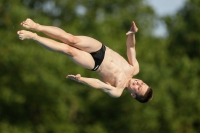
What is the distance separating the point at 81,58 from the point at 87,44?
316mm

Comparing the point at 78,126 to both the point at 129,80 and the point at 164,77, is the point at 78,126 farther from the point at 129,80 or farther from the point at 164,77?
the point at 129,80

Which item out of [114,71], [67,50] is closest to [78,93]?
[114,71]

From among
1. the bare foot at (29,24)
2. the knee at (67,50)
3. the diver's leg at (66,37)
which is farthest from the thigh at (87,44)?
the bare foot at (29,24)

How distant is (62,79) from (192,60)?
10.4m

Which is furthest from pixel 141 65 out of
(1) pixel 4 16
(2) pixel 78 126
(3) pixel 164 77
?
(1) pixel 4 16

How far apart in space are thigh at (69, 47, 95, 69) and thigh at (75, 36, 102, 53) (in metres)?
0.09

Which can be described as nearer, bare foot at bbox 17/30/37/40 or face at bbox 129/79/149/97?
bare foot at bbox 17/30/37/40

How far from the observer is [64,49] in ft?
48.1

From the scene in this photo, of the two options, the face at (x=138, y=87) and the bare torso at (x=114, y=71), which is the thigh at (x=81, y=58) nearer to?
the bare torso at (x=114, y=71)

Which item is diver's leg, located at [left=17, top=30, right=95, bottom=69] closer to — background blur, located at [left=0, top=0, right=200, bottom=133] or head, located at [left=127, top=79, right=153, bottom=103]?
head, located at [left=127, top=79, right=153, bottom=103]

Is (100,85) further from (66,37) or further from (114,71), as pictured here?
(66,37)

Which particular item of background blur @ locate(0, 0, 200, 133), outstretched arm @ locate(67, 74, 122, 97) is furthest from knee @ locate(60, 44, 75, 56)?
background blur @ locate(0, 0, 200, 133)

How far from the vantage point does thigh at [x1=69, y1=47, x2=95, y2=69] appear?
48.9ft

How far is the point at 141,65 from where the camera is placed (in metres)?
38.1
